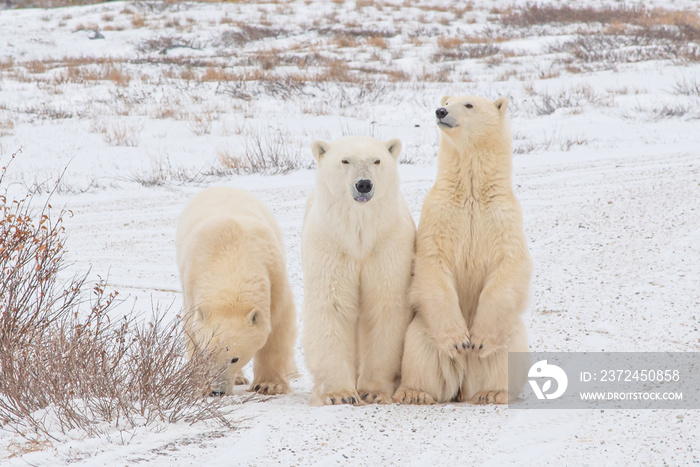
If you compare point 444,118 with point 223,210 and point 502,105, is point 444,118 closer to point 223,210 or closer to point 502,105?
point 502,105

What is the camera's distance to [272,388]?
4809mm

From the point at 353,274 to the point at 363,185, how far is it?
1.78 feet

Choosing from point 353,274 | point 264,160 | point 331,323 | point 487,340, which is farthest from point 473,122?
point 264,160

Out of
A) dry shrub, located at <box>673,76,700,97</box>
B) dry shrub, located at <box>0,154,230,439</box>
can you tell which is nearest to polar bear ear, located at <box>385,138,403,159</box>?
dry shrub, located at <box>0,154,230,439</box>

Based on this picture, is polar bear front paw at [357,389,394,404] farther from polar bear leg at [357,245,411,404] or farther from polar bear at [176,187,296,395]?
polar bear at [176,187,296,395]

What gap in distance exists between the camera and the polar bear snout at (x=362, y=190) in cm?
389

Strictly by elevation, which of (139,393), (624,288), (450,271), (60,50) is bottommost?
(624,288)

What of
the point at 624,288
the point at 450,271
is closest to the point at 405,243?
the point at 450,271

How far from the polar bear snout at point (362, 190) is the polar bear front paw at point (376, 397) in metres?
1.15

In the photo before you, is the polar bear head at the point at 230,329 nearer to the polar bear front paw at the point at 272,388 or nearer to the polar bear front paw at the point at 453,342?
the polar bear front paw at the point at 272,388

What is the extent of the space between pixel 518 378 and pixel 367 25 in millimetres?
25305

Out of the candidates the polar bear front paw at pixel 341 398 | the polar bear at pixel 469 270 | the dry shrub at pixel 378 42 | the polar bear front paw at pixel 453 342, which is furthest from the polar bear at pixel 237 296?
the dry shrub at pixel 378 42

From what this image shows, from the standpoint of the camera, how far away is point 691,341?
4.79 meters

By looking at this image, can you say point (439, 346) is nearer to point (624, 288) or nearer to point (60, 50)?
point (624, 288)
